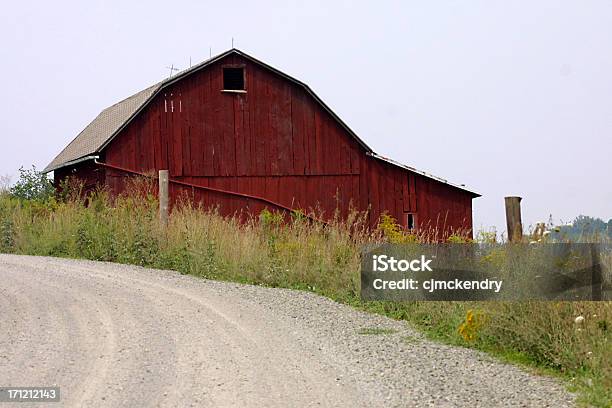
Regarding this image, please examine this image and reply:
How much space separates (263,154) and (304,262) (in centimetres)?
1431

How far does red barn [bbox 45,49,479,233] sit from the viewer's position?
1141 inches

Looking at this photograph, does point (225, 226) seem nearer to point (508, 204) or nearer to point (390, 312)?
point (390, 312)

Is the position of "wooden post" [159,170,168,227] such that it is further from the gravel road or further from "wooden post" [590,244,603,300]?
"wooden post" [590,244,603,300]

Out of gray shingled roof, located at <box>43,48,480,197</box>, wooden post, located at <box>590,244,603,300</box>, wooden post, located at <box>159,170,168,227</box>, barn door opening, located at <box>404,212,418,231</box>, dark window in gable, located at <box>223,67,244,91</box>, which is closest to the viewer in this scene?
wooden post, located at <box>590,244,603,300</box>

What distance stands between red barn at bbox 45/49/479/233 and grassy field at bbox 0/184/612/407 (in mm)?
2480

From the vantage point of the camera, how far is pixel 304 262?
637 inches

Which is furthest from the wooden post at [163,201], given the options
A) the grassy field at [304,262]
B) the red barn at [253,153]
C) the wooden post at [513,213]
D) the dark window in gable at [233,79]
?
the dark window in gable at [233,79]

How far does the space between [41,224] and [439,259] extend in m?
11.8

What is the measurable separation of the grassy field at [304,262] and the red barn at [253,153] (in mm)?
2480

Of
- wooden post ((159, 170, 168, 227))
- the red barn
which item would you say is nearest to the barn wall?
the red barn

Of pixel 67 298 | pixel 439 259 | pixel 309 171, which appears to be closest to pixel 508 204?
pixel 439 259

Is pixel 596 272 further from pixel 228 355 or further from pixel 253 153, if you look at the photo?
pixel 253 153

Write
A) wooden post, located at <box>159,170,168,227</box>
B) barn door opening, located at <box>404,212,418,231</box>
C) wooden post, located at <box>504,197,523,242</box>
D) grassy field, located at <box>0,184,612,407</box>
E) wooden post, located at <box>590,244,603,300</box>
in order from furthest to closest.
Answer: barn door opening, located at <box>404,212,418,231</box> < wooden post, located at <box>159,170,168,227</box> < wooden post, located at <box>504,197,523,242</box> < wooden post, located at <box>590,244,603,300</box> < grassy field, located at <box>0,184,612,407</box>

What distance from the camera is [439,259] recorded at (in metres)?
13.3
